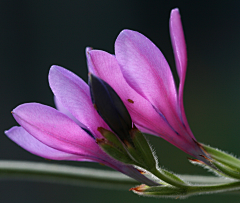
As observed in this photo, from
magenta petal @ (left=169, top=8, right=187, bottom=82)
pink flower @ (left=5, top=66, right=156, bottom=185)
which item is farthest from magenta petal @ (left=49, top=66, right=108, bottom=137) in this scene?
magenta petal @ (left=169, top=8, right=187, bottom=82)

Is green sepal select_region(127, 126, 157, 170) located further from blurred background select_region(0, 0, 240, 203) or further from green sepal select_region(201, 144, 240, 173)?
blurred background select_region(0, 0, 240, 203)

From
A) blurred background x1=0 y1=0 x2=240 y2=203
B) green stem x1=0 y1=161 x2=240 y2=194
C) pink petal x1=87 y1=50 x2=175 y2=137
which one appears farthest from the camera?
blurred background x1=0 y1=0 x2=240 y2=203

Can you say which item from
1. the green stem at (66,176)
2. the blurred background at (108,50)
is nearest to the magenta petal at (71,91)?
the green stem at (66,176)

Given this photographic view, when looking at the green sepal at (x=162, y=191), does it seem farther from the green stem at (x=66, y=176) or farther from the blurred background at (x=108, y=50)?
the blurred background at (x=108, y=50)

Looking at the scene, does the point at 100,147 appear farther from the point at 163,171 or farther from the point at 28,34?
the point at 28,34

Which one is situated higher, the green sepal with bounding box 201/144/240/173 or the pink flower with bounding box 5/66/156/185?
the pink flower with bounding box 5/66/156/185

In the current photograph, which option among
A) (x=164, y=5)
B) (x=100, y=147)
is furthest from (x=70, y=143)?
(x=164, y=5)

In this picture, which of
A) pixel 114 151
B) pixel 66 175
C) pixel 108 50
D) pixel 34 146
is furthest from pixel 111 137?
pixel 108 50
